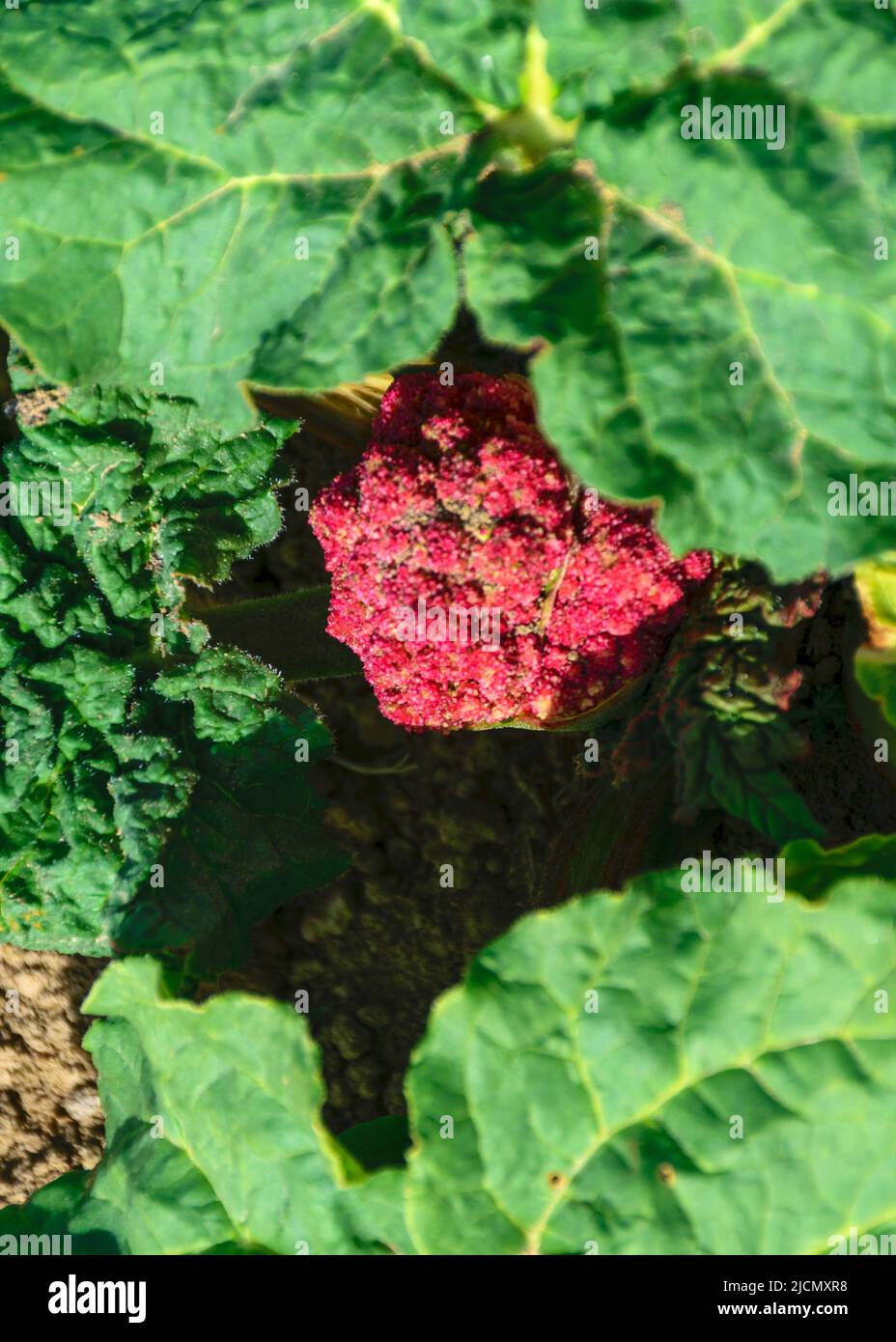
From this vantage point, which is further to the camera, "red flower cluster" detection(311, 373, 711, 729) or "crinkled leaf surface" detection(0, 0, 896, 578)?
"red flower cluster" detection(311, 373, 711, 729)

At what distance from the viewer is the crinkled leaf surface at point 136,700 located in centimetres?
219

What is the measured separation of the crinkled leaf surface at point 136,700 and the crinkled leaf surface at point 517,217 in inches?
13.3

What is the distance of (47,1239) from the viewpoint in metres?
2.10

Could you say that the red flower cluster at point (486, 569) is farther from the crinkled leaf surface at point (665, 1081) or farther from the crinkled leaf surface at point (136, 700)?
the crinkled leaf surface at point (665, 1081)

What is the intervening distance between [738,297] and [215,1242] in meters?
1.57

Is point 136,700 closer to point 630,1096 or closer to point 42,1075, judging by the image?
point 42,1075

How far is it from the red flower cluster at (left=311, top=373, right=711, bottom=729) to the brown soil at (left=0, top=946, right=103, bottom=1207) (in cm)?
95

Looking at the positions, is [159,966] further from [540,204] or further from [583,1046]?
[540,204]

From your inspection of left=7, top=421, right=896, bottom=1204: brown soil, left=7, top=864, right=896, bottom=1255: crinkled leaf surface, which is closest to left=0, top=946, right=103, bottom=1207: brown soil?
left=7, top=421, right=896, bottom=1204: brown soil

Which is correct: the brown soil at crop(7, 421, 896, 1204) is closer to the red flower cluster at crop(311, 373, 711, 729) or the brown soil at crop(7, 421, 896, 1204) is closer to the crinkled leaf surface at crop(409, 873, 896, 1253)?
the red flower cluster at crop(311, 373, 711, 729)

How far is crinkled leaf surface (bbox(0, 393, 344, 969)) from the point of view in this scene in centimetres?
219

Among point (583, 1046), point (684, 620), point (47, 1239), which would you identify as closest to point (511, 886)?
point (684, 620)

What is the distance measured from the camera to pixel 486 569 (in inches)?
80.7

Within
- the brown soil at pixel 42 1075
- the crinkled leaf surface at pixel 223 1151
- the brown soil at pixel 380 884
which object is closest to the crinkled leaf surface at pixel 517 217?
the brown soil at pixel 380 884
